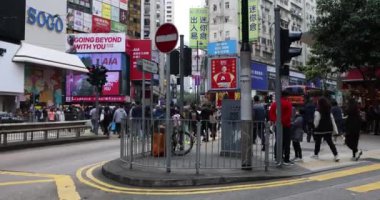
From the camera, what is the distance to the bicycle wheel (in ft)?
36.9

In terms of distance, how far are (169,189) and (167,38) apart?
2976 millimetres

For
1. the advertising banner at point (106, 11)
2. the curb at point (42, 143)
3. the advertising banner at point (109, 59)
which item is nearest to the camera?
the curb at point (42, 143)

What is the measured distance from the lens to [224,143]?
1111 cm

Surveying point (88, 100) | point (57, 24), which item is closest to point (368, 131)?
point (57, 24)

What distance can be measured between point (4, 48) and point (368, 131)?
59.9 ft

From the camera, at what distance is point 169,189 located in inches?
381

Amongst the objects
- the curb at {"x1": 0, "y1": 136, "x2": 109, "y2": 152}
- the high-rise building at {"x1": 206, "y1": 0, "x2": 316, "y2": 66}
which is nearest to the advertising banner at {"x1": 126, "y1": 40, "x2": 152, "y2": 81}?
the high-rise building at {"x1": 206, "y1": 0, "x2": 316, "y2": 66}

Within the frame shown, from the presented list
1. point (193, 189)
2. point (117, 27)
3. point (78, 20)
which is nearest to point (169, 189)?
point (193, 189)

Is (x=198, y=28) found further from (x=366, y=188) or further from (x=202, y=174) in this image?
(x=366, y=188)

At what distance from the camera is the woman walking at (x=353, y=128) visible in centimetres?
1378

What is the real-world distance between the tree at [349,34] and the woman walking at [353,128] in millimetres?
11416

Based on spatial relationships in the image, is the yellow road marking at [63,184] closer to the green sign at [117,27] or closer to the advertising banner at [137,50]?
the advertising banner at [137,50]

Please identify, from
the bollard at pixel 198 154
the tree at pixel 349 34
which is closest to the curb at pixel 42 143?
the bollard at pixel 198 154

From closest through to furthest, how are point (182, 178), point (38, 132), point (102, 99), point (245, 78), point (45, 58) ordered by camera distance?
point (182, 178)
point (245, 78)
point (38, 132)
point (45, 58)
point (102, 99)
